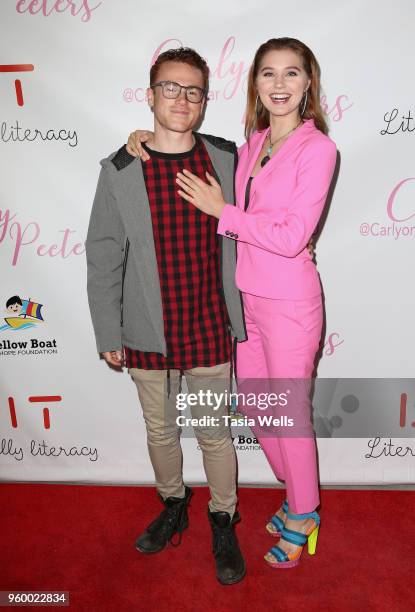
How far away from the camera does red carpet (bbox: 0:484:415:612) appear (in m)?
2.00

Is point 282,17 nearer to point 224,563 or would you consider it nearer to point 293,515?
point 293,515

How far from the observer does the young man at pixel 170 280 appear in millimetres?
1903

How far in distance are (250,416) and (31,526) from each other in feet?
3.52

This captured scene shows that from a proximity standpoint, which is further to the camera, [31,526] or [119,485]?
[119,485]

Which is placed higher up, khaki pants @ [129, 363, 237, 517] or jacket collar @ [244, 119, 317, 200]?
jacket collar @ [244, 119, 317, 200]

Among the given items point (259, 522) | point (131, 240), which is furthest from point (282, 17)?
point (259, 522)

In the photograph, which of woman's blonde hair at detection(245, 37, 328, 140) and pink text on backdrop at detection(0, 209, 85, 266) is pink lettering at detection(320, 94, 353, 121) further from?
pink text on backdrop at detection(0, 209, 85, 266)

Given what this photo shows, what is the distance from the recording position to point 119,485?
2.76m

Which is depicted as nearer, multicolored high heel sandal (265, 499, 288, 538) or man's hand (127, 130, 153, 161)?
man's hand (127, 130, 153, 161)

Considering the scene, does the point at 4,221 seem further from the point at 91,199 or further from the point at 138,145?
the point at 138,145

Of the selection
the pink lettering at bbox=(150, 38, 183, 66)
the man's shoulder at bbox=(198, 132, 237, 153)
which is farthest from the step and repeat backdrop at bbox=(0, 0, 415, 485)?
the man's shoulder at bbox=(198, 132, 237, 153)

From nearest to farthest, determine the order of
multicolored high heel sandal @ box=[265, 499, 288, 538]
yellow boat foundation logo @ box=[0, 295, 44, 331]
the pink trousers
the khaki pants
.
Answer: the pink trousers
the khaki pants
multicolored high heel sandal @ box=[265, 499, 288, 538]
yellow boat foundation logo @ box=[0, 295, 44, 331]

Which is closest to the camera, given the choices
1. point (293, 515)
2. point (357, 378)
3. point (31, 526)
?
point (293, 515)

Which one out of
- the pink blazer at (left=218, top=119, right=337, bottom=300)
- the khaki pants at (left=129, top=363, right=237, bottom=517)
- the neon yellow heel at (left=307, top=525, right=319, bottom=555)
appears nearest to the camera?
the pink blazer at (left=218, top=119, right=337, bottom=300)
